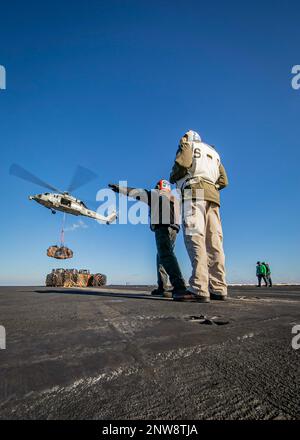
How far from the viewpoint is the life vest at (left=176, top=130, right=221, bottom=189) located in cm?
302

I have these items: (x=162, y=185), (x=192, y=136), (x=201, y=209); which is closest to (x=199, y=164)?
(x=192, y=136)

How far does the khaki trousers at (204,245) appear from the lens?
8.79 feet

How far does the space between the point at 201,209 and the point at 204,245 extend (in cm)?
42

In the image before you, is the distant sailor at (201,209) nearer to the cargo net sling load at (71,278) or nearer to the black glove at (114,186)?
the black glove at (114,186)

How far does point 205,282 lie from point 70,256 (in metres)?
21.1

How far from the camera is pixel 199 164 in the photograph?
119 inches

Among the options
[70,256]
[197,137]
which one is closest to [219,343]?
[197,137]

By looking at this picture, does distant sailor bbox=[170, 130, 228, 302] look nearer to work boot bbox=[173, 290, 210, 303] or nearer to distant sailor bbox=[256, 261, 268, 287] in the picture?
work boot bbox=[173, 290, 210, 303]

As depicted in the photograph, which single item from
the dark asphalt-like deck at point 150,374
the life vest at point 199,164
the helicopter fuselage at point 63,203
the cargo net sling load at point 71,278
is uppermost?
the helicopter fuselage at point 63,203

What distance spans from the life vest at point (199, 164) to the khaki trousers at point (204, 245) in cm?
28

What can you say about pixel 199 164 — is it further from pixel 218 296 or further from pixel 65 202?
pixel 65 202

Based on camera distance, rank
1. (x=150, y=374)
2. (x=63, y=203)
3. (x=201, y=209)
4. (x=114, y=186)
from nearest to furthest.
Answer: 1. (x=150, y=374)
2. (x=201, y=209)
3. (x=114, y=186)
4. (x=63, y=203)

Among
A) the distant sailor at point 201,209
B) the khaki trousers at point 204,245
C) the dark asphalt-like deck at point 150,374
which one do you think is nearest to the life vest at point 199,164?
the distant sailor at point 201,209

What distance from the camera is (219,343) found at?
0.88 metres
